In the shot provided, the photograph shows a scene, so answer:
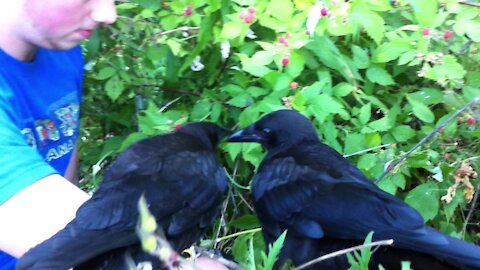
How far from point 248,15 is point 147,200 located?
71 cm

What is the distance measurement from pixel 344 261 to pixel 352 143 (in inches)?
18.2

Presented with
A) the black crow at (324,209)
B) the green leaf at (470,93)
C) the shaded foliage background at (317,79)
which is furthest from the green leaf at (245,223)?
the green leaf at (470,93)

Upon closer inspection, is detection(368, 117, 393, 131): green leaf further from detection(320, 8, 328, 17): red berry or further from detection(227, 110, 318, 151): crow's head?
detection(320, 8, 328, 17): red berry

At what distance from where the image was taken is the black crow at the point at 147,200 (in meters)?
1.73

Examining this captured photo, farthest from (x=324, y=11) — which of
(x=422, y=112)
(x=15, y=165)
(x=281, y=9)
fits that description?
(x=15, y=165)

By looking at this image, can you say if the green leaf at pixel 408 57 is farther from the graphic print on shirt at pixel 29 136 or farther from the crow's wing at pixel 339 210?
the graphic print on shirt at pixel 29 136

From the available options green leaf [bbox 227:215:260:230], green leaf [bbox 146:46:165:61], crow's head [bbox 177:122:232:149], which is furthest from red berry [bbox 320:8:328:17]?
green leaf [bbox 227:215:260:230]

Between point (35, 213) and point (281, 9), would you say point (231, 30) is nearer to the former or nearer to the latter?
point (281, 9)

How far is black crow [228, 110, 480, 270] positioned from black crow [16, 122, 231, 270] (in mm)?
170

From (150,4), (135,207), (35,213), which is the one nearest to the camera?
(35,213)

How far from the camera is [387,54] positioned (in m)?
2.38

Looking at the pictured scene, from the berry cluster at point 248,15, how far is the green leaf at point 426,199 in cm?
80

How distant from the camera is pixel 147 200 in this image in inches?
80.0

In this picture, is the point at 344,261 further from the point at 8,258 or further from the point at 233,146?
the point at 8,258
